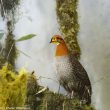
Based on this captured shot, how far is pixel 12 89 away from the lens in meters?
2.61

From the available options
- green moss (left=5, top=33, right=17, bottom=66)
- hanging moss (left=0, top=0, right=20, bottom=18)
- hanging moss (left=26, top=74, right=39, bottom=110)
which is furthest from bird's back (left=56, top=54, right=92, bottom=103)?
hanging moss (left=0, top=0, right=20, bottom=18)

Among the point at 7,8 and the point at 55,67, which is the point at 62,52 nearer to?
the point at 55,67

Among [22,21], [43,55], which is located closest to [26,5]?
[22,21]

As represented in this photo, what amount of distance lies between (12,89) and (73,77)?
29 cm

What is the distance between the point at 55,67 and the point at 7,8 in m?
0.40

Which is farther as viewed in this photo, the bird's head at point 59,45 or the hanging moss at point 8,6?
the hanging moss at point 8,6

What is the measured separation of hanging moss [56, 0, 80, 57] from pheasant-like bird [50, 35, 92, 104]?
0.22 ft

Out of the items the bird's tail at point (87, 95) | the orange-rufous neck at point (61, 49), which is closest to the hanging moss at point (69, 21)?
the orange-rufous neck at point (61, 49)

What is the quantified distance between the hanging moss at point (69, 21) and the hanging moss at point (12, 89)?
0.27m

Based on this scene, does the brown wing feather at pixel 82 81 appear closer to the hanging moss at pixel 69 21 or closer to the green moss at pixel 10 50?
the hanging moss at pixel 69 21

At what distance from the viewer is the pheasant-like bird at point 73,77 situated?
8.56 feet

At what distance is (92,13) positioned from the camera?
2.64 meters

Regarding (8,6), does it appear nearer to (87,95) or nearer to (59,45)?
(59,45)

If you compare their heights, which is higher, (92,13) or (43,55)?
(92,13)
